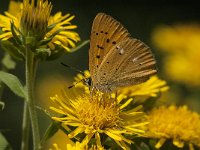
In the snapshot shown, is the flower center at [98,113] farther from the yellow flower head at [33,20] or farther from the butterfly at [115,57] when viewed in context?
the yellow flower head at [33,20]

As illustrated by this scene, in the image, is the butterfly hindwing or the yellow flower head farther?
the butterfly hindwing

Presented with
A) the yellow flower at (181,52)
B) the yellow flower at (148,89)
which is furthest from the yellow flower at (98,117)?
the yellow flower at (181,52)

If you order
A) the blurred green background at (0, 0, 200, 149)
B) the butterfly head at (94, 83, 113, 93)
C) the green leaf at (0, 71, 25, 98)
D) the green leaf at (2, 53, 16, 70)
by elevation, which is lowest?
the blurred green background at (0, 0, 200, 149)

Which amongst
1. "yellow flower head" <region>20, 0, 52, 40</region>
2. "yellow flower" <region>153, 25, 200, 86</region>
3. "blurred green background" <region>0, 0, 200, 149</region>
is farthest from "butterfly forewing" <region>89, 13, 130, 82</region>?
"blurred green background" <region>0, 0, 200, 149</region>

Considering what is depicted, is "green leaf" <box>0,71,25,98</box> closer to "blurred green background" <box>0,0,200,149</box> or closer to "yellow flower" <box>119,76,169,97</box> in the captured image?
"yellow flower" <box>119,76,169,97</box>

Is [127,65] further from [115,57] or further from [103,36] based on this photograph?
[103,36]

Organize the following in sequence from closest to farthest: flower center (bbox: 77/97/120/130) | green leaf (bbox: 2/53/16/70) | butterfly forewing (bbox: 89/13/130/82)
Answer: flower center (bbox: 77/97/120/130), butterfly forewing (bbox: 89/13/130/82), green leaf (bbox: 2/53/16/70)
